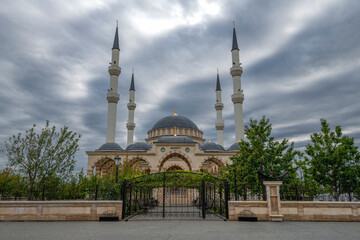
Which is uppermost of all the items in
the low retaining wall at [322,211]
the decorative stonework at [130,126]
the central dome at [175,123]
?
the central dome at [175,123]

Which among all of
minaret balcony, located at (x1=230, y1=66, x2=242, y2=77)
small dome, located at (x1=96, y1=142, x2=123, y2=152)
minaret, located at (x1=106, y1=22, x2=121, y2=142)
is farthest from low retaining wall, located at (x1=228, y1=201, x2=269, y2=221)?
minaret, located at (x1=106, y1=22, x2=121, y2=142)

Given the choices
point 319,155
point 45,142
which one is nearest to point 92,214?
point 45,142

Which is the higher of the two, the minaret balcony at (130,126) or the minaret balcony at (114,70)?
the minaret balcony at (114,70)

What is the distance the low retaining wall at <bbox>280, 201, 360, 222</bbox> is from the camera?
1183cm

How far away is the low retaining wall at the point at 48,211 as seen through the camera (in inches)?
468

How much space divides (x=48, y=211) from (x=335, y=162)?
16963 mm

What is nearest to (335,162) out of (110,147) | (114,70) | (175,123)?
(110,147)

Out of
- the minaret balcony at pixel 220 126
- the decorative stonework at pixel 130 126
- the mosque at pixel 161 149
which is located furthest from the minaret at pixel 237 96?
the decorative stonework at pixel 130 126

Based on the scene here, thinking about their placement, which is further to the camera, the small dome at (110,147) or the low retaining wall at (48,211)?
the small dome at (110,147)

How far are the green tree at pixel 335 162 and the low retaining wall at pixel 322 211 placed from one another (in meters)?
4.20

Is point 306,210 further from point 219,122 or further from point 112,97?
point 219,122

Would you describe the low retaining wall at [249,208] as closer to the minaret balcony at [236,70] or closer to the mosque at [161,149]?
the mosque at [161,149]

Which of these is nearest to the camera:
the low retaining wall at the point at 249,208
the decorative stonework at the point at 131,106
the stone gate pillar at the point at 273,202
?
the stone gate pillar at the point at 273,202

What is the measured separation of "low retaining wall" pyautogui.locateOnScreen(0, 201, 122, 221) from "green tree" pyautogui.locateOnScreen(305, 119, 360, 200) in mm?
13821
